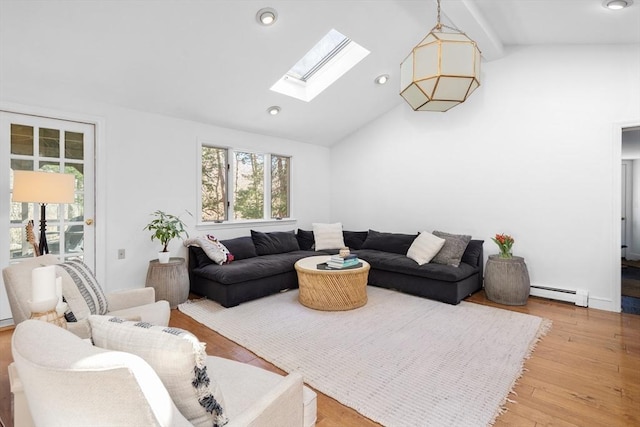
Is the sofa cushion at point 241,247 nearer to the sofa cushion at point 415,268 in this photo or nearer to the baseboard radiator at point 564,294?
the sofa cushion at point 415,268

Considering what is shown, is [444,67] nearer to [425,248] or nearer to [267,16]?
[267,16]

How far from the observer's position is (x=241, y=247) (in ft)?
14.5

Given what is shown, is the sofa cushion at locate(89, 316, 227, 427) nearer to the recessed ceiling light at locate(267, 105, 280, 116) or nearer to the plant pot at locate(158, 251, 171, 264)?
the plant pot at locate(158, 251, 171, 264)

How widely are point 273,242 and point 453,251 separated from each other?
2539mm

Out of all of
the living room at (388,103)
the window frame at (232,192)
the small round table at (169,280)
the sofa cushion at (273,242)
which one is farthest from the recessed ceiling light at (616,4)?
the small round table at (169,280)

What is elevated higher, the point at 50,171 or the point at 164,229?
the point at 50,171

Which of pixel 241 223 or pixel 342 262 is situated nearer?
pixel 342 262

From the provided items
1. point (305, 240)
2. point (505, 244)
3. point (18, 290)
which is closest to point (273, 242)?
point (305, 240)

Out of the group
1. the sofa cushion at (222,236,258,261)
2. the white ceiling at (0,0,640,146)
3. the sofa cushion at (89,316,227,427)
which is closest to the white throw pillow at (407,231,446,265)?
the sofa cushion at (222,236,258,261)

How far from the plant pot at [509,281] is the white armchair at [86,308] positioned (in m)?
3.52

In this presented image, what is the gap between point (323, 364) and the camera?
237 cm

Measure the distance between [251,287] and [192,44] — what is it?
266 centimetres

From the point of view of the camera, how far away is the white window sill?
452cm

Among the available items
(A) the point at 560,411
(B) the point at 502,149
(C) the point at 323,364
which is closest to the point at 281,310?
(C) the point at 323,364
